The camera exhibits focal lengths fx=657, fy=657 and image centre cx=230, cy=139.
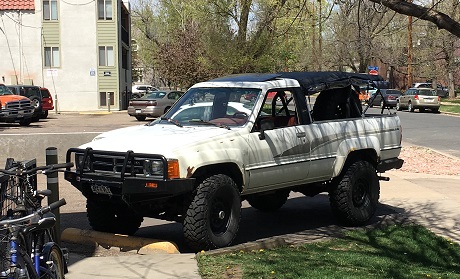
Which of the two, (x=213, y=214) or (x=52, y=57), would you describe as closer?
(x=213, y=214)

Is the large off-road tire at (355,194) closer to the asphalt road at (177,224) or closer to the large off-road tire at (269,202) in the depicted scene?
the asphalt road at (177,224)

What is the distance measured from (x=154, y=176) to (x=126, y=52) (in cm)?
4697

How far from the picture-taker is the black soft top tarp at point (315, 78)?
8.85m

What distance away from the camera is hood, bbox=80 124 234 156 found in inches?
280

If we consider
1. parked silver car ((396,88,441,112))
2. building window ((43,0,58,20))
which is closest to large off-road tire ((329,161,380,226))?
parked silver car ((396,88,441,112))

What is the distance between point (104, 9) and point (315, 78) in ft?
121

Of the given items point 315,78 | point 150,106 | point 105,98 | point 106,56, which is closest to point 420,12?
point 315,78

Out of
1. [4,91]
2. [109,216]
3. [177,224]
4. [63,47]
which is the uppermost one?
[63,47]

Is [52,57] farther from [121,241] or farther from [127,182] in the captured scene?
[127,182]

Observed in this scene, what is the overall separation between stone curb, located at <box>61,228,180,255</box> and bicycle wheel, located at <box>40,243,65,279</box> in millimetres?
2206

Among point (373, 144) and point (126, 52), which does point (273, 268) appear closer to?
point (373, 144)

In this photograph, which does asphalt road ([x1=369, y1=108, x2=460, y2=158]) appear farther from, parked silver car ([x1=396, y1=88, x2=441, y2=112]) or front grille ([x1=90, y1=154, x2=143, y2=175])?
front grille ([x1=90, y1=154, x2=143, y2=175])

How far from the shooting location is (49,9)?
43.2m

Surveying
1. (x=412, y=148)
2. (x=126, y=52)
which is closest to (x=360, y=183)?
(x=412, y=148)
